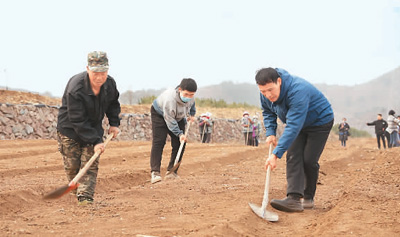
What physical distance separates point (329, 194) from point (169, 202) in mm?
2790

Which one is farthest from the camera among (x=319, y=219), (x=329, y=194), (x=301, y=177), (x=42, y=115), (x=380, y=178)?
(x=42, y=115)

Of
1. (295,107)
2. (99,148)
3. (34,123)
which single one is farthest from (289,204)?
(34,123)

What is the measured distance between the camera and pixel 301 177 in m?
6.14

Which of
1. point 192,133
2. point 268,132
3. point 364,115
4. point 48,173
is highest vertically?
point 268,132

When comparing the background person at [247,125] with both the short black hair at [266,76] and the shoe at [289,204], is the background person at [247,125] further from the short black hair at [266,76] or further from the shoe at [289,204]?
the short black hair at [266,76]

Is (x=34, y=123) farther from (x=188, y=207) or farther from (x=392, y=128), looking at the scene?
(x=188, y=207)

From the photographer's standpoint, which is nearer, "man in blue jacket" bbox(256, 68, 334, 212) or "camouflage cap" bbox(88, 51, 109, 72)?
"man in blue jacket" bbox(256, 68, 334, 212)

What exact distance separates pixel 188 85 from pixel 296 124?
278cm

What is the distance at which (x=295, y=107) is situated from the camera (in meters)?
5.61

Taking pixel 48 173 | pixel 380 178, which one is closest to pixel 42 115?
pixel 48 173

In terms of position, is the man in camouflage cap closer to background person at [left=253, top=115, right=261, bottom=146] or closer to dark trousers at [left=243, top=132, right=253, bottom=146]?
background person at [left=253, top=115, right=261, bottom=146]

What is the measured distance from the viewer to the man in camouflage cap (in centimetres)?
579

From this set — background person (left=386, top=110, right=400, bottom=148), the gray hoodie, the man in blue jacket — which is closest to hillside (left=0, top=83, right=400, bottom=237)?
the man in blue jacket

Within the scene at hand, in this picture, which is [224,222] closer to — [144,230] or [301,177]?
[144,230]
